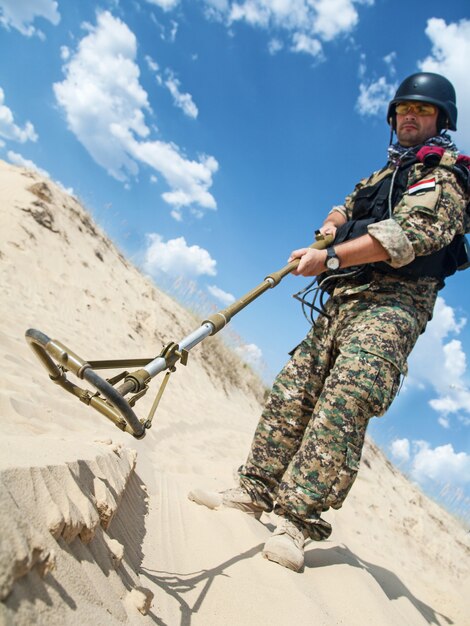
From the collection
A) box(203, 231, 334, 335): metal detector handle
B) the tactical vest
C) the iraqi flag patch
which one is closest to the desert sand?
box(203, 231, 334, 335): metal detector handle

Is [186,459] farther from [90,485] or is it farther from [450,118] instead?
[450,118]

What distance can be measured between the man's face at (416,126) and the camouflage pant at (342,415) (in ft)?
3.61

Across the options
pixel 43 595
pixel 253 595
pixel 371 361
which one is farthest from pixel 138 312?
pixel 43 595

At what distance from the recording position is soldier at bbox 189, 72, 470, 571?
2143mm

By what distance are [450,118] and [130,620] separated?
3.05m

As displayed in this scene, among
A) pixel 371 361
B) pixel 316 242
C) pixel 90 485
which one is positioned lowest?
pixel 90 485

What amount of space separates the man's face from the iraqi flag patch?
541mm

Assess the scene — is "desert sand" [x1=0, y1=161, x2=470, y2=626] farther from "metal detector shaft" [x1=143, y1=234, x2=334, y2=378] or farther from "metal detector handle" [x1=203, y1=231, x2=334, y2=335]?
"metal detector handle" [x1=203, y1=231, x2=334, y2=335]

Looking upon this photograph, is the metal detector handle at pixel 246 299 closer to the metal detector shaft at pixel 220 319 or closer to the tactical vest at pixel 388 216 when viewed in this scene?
the metal detector shaft at pixel 220 319

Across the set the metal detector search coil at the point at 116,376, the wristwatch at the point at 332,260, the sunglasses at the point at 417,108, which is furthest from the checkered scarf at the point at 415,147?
the metal detector search coil at the point at 116,376

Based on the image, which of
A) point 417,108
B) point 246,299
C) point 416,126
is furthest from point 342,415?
point 417,108

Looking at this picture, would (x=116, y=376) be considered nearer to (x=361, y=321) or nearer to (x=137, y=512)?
(x=137, y=512)

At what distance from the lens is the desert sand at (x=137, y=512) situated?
0.96m

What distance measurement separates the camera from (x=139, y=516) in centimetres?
188
